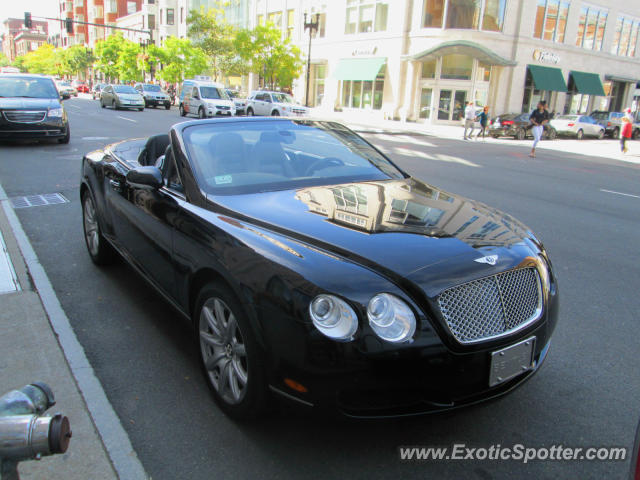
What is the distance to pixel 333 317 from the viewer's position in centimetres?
228

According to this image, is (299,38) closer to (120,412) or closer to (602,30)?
(602,30)

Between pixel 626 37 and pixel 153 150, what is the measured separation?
161 ft

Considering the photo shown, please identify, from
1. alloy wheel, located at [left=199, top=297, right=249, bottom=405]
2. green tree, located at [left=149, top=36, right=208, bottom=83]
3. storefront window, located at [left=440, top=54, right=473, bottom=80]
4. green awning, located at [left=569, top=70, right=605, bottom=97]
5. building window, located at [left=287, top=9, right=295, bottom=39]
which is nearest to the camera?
alloy wheel, located at [left=199, top=297, right=249, bottom=405]

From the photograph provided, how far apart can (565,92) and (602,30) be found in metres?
6.45

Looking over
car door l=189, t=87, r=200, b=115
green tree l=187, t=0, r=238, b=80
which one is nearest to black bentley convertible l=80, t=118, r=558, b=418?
car door l=189, t=87, r=200, b=115

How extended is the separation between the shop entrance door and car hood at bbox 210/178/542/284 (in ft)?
109

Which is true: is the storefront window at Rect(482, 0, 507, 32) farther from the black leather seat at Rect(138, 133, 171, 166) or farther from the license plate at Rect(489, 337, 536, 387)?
the license plate at Rect(489, 337, 536, 387)

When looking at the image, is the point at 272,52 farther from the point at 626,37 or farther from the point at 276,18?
the point at 626,37

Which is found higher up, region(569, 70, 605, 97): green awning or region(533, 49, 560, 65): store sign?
region(533, 49, 560, 65): store sign

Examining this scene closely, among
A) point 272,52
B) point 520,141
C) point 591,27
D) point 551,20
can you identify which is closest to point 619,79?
point 591,27

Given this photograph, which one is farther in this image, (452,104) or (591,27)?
(591,27)

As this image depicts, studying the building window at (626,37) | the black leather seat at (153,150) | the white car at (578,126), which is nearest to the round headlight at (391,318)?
the black leather seat at (153,150)

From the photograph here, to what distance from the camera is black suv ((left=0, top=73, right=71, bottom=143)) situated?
43.6ft

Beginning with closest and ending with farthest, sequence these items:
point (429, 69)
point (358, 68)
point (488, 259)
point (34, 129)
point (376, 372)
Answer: point (376, 372) < point (488, 259) < point (34, 129) < point (429, 69) < point (358, 68)
